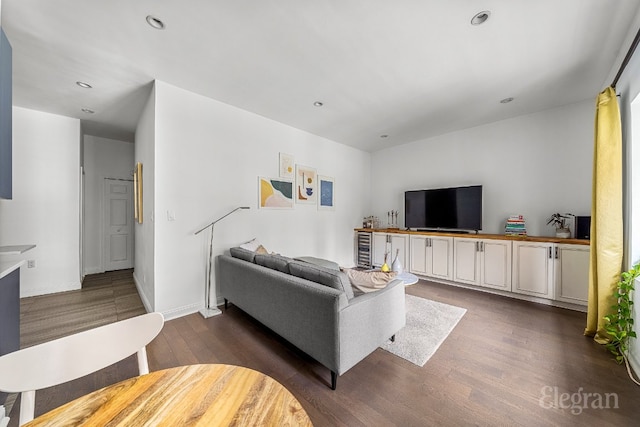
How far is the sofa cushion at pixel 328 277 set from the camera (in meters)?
1.75

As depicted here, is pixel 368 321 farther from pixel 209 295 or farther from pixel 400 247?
pixel 400 247

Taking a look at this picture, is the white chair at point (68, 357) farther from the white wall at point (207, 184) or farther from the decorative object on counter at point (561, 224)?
the decorative object on counter at point (561, 224)

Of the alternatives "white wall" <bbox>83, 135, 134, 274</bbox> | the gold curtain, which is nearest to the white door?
"white wall" <bbox>83, 135, 134, 274</bbox>

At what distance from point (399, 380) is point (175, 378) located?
1579 millimetres

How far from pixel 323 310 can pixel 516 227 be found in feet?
11.2

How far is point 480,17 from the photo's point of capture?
1.79 meters

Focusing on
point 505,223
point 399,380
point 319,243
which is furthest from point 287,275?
point 505,223

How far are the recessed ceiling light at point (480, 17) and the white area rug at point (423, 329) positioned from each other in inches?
104

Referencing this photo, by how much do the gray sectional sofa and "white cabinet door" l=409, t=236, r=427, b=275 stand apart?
2.23 meters

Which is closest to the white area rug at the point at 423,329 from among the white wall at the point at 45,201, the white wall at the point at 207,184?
the white wall at the point at 207,184

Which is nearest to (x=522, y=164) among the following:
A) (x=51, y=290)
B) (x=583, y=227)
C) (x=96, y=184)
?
(x=583, y=227)

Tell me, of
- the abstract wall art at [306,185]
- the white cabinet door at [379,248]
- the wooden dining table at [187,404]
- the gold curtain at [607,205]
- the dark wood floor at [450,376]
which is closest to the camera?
the wooden dining table at [187,404]

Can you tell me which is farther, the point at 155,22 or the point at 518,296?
the point at 518,296

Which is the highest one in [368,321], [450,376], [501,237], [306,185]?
[306,185]
